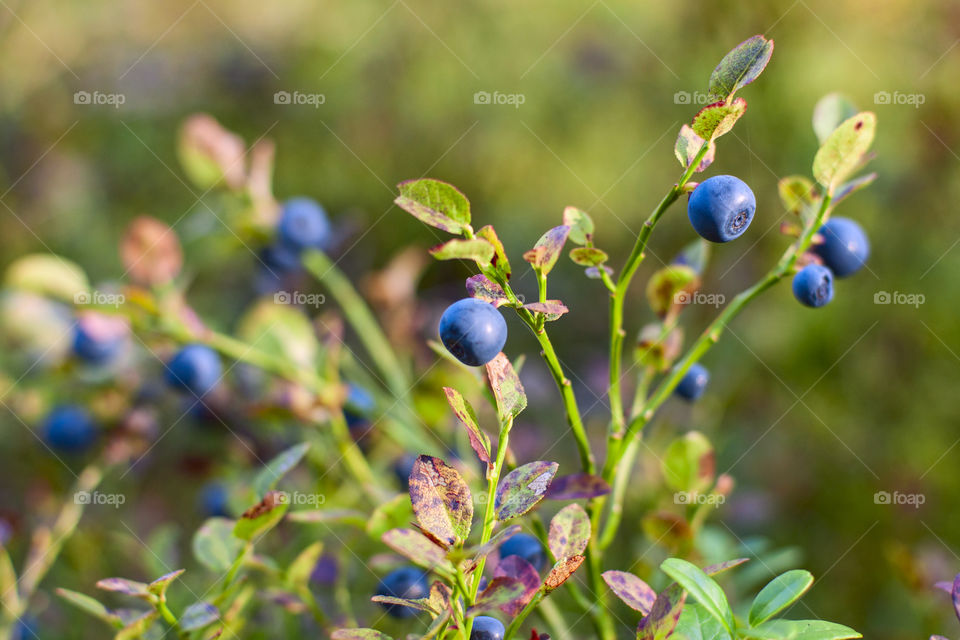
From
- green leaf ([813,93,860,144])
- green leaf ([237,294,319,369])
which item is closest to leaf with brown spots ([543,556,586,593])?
green leaf ([813,93,860,144])

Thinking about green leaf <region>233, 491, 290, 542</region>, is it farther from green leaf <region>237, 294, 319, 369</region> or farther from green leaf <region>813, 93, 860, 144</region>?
green leaf <region>813, 93, 860, 144</region>

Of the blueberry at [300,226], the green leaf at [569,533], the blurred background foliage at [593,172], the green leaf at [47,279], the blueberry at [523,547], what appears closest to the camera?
the green leaf at [569,533]

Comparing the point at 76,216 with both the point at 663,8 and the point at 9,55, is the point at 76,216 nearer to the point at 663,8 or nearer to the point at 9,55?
the point at 9,55

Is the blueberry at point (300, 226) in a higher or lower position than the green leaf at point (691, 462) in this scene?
higher

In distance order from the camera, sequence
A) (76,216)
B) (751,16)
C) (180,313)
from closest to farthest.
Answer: (180,313), (751,16), (76,216)

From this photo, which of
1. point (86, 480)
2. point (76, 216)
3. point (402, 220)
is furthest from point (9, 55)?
point (86, 480)

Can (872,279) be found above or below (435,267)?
above

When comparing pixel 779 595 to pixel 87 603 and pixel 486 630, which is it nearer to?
pixel 486 630

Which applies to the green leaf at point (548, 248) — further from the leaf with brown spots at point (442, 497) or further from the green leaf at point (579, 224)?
the leaf with brown spots at point (442, 497)

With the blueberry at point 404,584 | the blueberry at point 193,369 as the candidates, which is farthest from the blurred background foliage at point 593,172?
the blueberry at point 404,584
